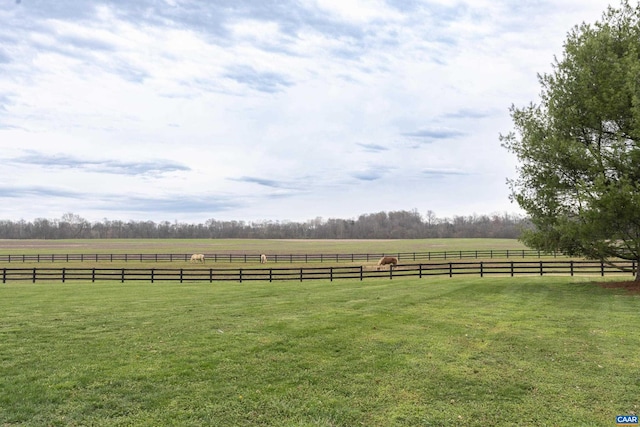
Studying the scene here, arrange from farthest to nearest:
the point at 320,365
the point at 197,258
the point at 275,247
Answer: the point at 275,247 < the point at 197,258 < the point at 320,365

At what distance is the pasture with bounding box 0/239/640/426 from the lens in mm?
6871

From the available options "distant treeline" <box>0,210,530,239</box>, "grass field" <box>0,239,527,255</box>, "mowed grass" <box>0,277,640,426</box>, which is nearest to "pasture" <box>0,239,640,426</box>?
"mowed grass" <box>0,277,640,426</box>

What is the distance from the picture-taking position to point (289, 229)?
185875mm

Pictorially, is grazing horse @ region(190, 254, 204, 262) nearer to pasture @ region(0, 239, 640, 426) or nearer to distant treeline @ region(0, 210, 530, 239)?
pasture @ region(0, 239, 640, 426)

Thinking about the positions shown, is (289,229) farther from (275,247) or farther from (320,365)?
(320,365)

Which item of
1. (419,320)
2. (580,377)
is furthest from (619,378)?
(419,320)

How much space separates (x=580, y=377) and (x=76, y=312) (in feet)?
48.1

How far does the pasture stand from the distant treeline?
145 m

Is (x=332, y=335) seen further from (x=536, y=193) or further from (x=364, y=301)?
(x=536, y=193)

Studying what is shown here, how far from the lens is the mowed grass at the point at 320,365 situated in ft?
22.5

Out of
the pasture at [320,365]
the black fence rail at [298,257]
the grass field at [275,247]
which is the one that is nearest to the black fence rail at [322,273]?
the pasture at [320,365]

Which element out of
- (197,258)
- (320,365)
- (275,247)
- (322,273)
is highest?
(322,273)

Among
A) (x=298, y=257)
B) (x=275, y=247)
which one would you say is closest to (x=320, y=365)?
(x=298, y=257)

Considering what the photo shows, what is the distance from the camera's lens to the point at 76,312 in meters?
14.5
